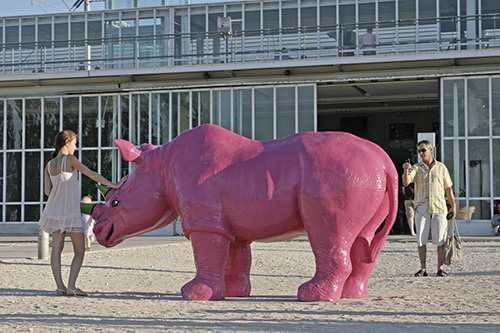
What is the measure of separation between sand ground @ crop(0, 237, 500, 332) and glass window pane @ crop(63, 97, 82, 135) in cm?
1441

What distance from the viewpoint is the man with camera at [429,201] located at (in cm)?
962

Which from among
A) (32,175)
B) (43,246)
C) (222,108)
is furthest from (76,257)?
(32,175)

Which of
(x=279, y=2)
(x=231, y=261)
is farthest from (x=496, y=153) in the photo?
(x=231, y=261)

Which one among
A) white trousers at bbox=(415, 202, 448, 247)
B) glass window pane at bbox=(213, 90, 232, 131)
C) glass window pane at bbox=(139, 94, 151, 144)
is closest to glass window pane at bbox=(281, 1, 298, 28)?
glass window pane at bbox=(213, 90, 232, 131)

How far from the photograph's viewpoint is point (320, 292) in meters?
6.71

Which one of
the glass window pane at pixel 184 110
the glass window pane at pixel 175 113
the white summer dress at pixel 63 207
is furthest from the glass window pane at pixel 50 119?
the white summer dress at pixel 63 207

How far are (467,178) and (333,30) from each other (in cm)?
617

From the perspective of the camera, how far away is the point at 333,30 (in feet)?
76.3

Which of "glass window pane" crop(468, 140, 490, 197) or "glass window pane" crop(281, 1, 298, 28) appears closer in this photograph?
"glass window pane" crop(468, 140, 490, 197)

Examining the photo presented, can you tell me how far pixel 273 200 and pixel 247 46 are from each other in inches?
684

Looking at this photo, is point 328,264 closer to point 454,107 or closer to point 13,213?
point 454,107

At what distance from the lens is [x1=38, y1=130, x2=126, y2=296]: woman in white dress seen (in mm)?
7512

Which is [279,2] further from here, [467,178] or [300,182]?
[300,182]

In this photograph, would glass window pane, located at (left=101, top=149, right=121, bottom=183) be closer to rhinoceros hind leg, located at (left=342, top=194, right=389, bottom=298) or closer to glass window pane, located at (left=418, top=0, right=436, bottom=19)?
glass window pane, located at (left=418, top=0, right=436, bottom=19)
